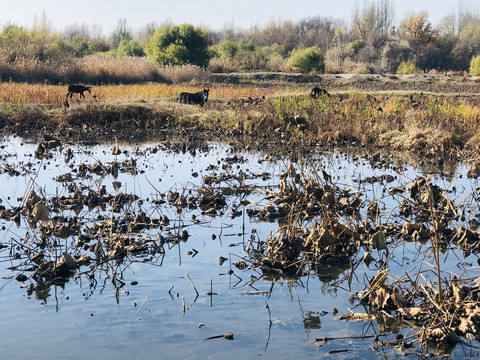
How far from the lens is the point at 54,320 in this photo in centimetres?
535

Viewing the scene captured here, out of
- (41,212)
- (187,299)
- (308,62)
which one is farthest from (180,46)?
(187,299)

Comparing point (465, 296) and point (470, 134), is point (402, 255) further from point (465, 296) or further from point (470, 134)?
point (470, 134)

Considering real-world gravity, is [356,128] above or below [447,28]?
below

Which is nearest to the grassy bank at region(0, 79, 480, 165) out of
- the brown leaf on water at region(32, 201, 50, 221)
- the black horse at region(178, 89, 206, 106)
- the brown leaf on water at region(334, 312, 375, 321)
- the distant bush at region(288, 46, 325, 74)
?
the black horse at region(178, 89, 206, 106)

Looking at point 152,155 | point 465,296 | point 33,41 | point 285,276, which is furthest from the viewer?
point 33,41

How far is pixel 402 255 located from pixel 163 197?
4156 mm

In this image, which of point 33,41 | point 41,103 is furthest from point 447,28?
point 41,103

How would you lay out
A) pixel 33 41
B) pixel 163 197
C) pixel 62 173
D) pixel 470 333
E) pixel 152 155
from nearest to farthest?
pixel 470 333 → pixel 163 197 → pixel 62 173 → pixel 152 155 → pixel 33 41

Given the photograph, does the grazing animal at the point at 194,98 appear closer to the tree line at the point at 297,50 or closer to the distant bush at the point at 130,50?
the tree line at the point at 297,50

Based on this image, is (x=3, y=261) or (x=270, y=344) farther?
(x=3, y=261)

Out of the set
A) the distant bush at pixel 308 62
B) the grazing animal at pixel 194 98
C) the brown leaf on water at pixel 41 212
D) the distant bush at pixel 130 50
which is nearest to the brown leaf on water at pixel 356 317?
the brown leaf on water at pixel 41 212

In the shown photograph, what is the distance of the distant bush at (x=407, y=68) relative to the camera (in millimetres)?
48963

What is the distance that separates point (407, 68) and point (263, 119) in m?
34.5

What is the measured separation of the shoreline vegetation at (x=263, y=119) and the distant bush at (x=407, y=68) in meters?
26.9
